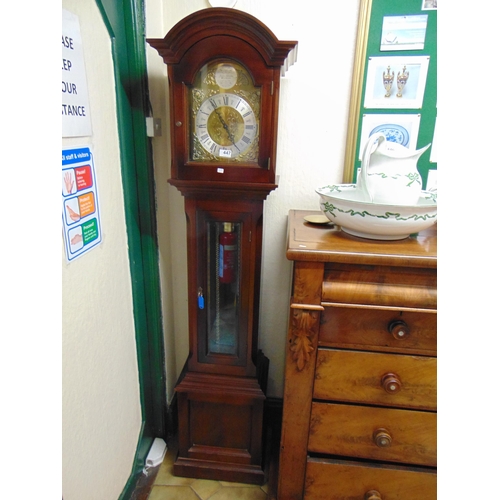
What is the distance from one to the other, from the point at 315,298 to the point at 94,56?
0.75 metres

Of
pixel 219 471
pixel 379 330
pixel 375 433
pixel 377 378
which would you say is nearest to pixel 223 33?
pixel 379 330

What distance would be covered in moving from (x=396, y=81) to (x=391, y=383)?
2.83 ft

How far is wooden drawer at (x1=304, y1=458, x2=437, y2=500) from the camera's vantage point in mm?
906

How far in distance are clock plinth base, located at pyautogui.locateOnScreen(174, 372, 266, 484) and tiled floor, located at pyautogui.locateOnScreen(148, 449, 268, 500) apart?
0.8 inches

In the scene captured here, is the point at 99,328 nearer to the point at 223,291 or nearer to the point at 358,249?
the point at 223,291

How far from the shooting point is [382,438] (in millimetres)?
858

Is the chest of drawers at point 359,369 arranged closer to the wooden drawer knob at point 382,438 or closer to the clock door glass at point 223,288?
the wooden drawer knob at point 382,438

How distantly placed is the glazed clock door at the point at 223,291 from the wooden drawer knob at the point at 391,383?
41 cm

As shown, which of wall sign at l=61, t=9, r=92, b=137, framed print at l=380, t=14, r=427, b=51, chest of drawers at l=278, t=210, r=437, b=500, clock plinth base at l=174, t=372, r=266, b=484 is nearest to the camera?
wall sign at l=61, t=9, r=92, b=137

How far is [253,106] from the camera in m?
0.90

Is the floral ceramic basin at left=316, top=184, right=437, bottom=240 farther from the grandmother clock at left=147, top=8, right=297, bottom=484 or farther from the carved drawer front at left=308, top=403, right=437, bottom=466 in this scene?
the carved drawer front at left=308, top=403, right=437, bottom=466

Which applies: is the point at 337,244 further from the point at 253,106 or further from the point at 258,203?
the point at 253,106

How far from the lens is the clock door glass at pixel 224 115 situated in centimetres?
88

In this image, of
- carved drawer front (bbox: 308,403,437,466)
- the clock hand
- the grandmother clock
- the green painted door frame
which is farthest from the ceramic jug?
the green painted door frame
